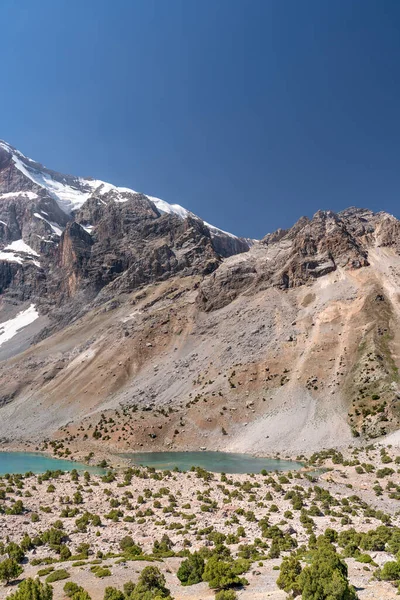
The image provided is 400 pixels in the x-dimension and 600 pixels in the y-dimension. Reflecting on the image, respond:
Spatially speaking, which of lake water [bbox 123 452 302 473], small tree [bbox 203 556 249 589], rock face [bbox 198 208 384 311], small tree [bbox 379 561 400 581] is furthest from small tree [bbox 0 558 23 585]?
rock face [bbox 198 208 384 311]

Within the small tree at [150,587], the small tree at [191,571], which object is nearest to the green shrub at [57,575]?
the small tree at [150,587]

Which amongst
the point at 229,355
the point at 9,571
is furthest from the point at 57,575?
the point at 229,355

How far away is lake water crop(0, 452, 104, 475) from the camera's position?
63.0 metres

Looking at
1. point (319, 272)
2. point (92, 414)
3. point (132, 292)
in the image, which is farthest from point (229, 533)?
point (132, 292)

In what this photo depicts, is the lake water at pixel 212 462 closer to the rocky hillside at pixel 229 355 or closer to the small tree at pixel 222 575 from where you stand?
the rocky hillside at pixel 229 355

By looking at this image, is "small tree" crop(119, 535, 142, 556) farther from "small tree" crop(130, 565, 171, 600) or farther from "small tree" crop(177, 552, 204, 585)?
"small tree" crop(130, 565, 171, 600)

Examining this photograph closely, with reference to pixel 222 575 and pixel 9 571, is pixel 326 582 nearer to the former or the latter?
pixel 222 575

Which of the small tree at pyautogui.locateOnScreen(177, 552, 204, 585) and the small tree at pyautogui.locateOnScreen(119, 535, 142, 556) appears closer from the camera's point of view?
the small tree at pyautogui.locateOnScreen(177, 552, 204, 585)

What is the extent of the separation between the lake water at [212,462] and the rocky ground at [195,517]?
1050 centimetres

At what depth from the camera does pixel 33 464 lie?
6888cm

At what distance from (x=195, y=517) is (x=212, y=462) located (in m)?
33.8

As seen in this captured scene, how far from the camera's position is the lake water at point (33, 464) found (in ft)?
207

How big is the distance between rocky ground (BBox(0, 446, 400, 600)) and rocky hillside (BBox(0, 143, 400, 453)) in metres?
27.0

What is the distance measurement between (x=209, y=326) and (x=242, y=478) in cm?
7453
